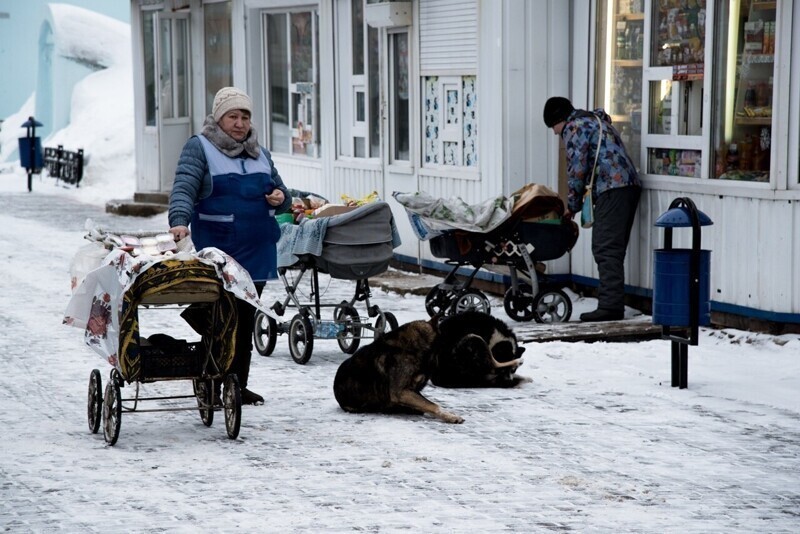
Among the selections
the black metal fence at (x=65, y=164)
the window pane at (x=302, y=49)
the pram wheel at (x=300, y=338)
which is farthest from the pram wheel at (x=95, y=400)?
the black metal fence at (x=65, y=164)

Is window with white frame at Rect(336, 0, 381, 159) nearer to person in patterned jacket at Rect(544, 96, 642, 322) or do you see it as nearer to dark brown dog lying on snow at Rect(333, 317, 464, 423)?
person in patterned jacket at Rect(544, 96, 642, 322)

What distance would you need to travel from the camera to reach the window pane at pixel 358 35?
54.6ft

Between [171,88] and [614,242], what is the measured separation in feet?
44.4

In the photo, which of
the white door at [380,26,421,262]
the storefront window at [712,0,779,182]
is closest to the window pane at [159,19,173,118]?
the white door at [380,26,421,262]

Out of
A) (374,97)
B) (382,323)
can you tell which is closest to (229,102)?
(382,323)

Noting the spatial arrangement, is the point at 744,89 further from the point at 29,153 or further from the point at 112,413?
the point at 29,153

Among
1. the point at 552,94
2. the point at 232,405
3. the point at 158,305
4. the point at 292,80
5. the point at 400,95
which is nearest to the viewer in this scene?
the point at 232,405

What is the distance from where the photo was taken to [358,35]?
1678cm

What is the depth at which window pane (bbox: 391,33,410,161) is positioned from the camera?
1581 centimetres

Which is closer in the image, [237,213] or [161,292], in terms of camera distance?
[161,292]

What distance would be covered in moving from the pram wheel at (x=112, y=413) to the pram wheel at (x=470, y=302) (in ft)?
14.7

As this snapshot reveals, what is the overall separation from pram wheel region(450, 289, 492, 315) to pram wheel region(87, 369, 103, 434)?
4.22 metres

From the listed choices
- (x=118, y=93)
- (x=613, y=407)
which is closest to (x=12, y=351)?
(x=613, y=407)

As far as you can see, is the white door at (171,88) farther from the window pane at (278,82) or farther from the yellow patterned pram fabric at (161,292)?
the yellow patterned pram fabric at (161,292)
